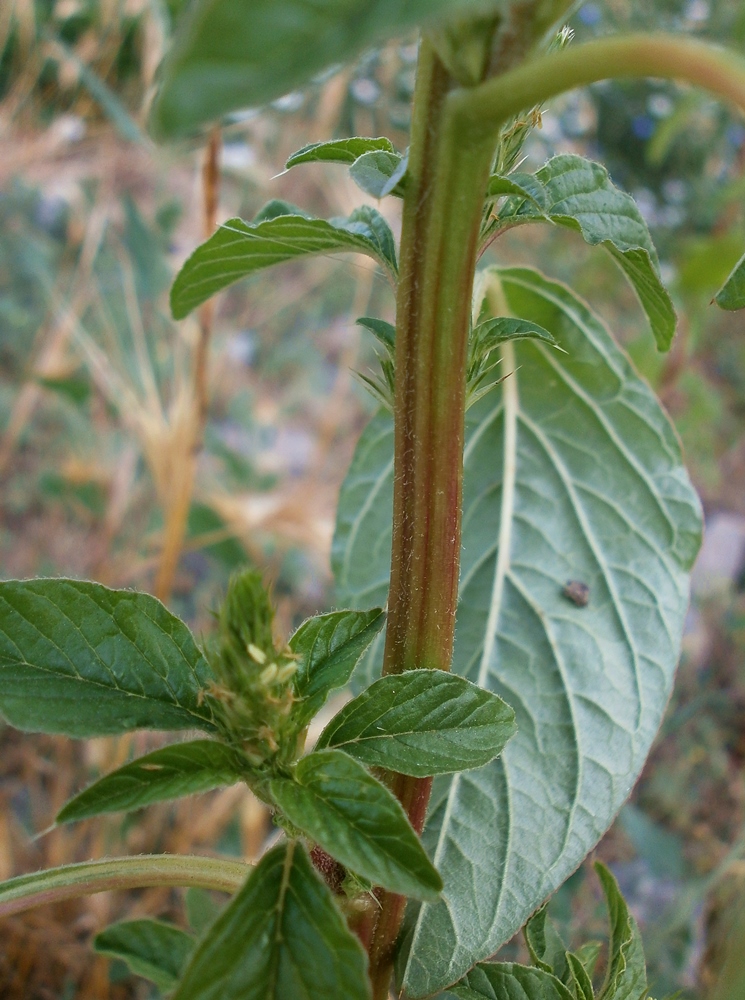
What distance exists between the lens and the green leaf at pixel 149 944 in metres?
0.53

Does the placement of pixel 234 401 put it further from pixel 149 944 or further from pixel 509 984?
pixel 509 984

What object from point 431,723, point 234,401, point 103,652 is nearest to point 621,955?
point 431,723

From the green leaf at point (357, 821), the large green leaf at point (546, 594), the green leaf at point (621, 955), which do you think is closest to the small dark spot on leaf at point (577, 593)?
the large green leaf at point (546, 594)

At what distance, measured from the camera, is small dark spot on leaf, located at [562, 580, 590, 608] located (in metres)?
0.55

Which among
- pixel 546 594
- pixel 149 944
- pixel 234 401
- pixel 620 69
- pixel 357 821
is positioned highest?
pixel 234 401

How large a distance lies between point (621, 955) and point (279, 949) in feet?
0.65

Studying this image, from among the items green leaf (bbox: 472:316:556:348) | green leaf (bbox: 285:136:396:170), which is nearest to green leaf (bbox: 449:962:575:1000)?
green leaf (bbox: 472:316:556:348)

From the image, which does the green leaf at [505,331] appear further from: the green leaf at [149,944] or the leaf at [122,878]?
the green leaf at [149,944]

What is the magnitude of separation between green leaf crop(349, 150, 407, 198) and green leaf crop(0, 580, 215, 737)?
207 millimetres

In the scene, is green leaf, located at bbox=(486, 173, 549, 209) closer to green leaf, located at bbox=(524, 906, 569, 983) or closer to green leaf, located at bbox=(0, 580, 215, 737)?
green leaf, located at bbox=(0, 580, 215, 737)

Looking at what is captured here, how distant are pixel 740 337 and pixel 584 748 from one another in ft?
9.74

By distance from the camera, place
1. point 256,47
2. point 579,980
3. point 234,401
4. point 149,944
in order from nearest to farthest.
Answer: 1. point 256,47
2. point 579,980
3. point 149,944
4. point 234,401

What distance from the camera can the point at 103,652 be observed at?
37 centimetres

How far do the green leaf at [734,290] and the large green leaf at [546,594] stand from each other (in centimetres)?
24
